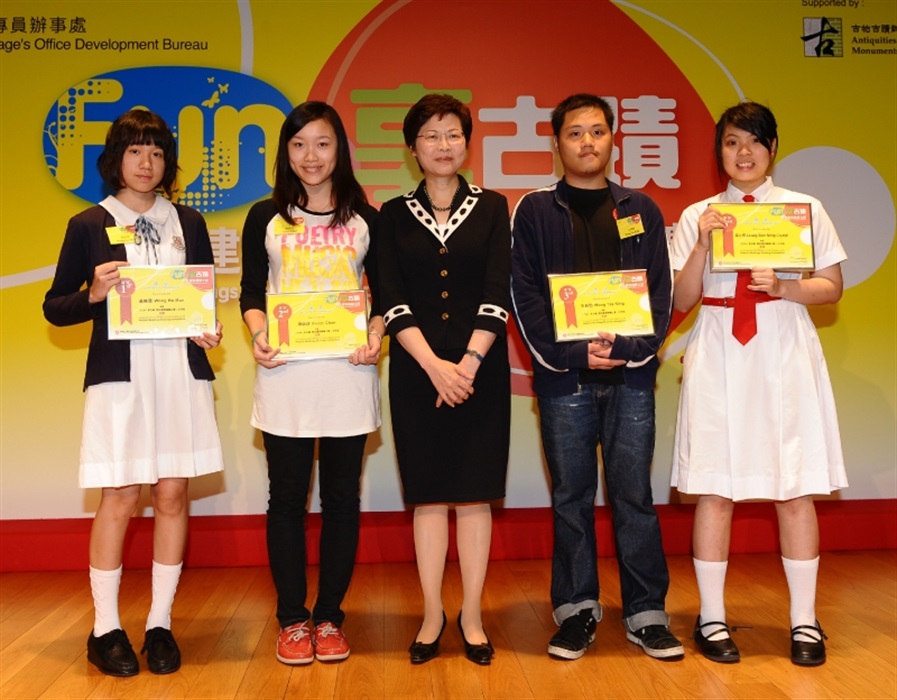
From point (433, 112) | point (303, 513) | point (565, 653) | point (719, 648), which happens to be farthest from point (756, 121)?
point (303, 513)

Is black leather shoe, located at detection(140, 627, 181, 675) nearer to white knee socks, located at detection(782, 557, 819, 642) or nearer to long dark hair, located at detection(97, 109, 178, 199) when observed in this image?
long dark hair, located at detection(97, 109, 178, 199)

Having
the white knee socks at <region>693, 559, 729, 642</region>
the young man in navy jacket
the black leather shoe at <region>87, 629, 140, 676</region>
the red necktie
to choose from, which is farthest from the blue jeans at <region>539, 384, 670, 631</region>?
the black leather shoe at <region>87, 629, 140, 676</region>

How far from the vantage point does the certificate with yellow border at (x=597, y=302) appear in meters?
2.90

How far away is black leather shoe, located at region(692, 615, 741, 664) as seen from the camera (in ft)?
9.78

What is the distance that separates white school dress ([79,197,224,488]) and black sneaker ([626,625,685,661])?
153 centimetres

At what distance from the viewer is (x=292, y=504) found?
119 inches

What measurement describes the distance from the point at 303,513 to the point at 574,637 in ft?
3.23

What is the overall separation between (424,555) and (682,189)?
2605 millimetres

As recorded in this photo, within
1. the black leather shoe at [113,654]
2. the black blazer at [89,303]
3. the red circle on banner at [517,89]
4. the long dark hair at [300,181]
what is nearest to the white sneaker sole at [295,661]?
the black leather shoe at [113,654]

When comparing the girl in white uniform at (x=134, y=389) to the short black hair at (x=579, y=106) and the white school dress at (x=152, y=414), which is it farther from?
the short black hair at (x=579, y=106)

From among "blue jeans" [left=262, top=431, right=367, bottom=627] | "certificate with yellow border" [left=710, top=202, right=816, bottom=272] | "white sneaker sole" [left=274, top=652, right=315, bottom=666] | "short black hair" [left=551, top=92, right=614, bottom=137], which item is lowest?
"white sneaker sole" [left=274, top=652, right=315, bottom=666]

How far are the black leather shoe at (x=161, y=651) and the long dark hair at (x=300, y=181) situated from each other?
56.3 inches

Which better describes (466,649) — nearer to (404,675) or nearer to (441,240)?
(404,675)

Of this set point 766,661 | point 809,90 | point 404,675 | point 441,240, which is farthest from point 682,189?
point 404,675
